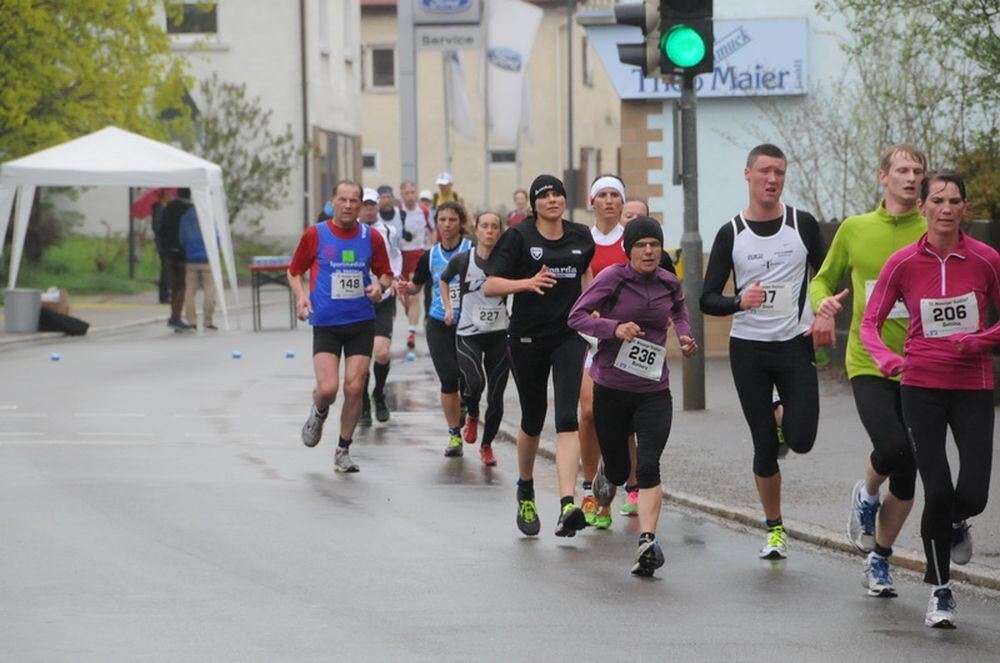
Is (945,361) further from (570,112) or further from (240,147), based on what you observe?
(570,112)

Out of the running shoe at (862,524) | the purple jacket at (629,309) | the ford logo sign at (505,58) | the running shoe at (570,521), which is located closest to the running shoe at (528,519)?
the running shoe at (570,521)

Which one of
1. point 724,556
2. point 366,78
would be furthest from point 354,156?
point 724,556

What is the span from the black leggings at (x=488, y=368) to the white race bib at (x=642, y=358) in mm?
3840

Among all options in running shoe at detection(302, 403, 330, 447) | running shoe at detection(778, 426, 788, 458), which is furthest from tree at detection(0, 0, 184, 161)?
running shoe at detection(778, 426, 788, 458)

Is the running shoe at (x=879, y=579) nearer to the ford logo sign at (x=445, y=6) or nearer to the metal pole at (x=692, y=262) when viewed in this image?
the metal pole at (x=692, y=262)

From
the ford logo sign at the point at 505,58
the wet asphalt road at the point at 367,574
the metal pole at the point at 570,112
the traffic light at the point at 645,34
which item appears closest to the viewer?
the wet asphalt road at the point at 367,574

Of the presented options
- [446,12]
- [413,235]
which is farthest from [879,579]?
[446,12]

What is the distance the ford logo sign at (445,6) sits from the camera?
3192 cm

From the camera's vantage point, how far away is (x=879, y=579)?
8836 millimetres

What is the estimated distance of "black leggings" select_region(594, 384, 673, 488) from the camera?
960 cm

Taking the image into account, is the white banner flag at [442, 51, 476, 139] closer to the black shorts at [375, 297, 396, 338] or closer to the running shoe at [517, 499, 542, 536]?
the black shorts at [375, 297, 396, 338]

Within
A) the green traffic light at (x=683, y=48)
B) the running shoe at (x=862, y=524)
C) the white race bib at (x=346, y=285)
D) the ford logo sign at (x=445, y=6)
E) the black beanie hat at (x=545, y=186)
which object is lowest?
the running shoe at (x=862, y=524)

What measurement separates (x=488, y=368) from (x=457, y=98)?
29.6 m

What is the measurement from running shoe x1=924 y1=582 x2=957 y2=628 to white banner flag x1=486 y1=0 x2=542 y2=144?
1286 inches
